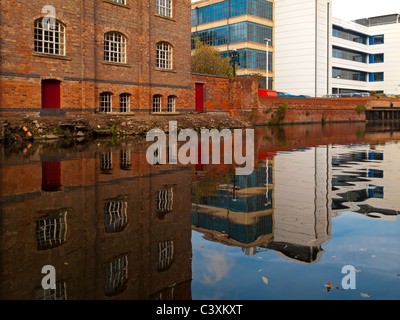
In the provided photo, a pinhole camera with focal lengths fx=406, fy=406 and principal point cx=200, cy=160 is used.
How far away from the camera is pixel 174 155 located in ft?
42.5

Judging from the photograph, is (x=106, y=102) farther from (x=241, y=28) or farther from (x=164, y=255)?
(x=241, y=28)

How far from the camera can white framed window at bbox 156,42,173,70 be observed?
29.2 meters

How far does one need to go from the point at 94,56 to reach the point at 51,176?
17.6 meters

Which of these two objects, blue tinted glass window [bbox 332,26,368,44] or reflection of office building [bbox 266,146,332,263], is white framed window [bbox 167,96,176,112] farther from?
blue tinted glass window [bbox 332,26,368,44]

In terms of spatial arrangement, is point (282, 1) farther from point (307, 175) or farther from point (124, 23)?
point (307, 175)

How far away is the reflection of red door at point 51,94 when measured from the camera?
2278 cm

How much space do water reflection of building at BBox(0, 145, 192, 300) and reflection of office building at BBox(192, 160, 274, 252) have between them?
0.83 ft

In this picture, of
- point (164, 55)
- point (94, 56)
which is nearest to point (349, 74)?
point (164, 55)

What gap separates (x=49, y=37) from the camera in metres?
22.7

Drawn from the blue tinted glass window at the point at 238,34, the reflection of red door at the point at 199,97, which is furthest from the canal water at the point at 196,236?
the blue tinted glass window at the point at 238,34

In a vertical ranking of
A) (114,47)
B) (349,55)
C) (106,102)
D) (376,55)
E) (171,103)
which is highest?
(376,55)

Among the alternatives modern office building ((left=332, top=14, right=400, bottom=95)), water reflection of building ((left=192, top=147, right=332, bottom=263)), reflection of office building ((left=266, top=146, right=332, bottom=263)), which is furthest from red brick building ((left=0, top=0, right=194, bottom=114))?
modern office building ((left=332, top=14, right=400, bottom=95))

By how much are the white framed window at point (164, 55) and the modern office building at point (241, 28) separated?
33568 millimetres
